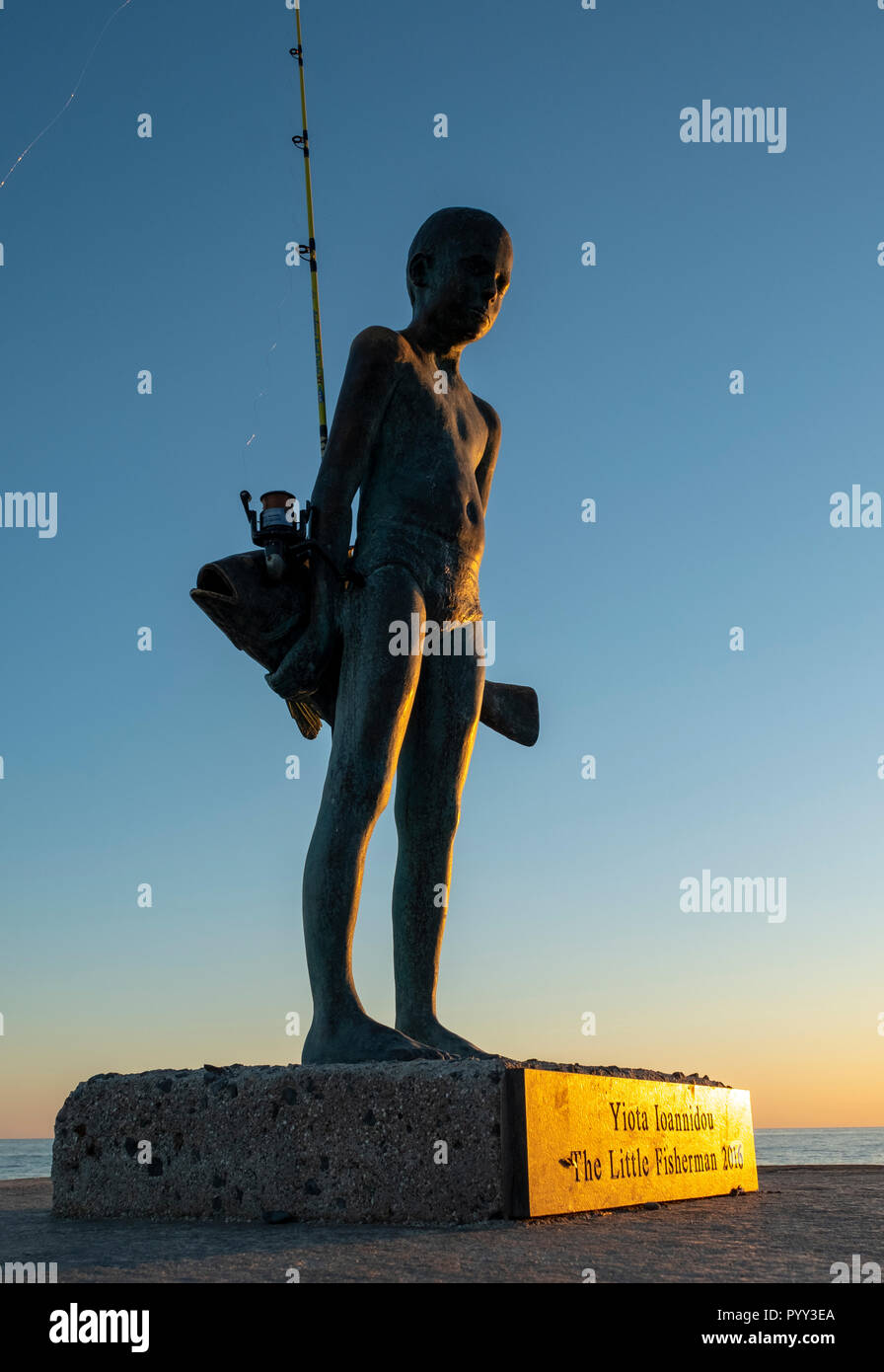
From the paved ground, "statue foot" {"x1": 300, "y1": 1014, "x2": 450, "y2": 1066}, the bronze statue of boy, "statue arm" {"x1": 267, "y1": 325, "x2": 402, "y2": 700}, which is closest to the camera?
the paved ground

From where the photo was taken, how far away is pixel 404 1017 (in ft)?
16.6

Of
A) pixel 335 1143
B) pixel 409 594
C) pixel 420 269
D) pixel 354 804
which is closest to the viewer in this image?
pixel 335 1143

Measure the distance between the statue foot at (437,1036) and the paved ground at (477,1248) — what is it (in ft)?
2.74

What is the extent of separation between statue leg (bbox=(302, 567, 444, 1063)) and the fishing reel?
287 millimetres

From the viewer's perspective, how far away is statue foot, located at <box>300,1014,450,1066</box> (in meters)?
4.23

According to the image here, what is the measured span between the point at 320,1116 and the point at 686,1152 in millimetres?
1811

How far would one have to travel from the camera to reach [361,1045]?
432 centimetres

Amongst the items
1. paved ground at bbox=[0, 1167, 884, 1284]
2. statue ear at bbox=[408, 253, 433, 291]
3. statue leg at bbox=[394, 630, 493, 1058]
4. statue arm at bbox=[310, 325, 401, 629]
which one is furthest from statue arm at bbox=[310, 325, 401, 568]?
paved ground at bbox=[0, 1167, 884, 1284]

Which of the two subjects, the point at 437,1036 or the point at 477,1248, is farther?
the point at 437,1036

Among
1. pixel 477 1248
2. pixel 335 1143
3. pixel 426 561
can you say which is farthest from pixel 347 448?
pixel 477 1248

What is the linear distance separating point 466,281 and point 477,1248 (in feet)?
12.3

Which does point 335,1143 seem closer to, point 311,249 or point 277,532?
point 277,532

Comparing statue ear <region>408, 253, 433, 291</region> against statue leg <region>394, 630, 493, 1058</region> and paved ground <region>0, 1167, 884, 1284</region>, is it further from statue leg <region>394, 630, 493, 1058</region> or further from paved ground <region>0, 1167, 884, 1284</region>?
paved ground <region>0, 1167, 884, 1284</region>
